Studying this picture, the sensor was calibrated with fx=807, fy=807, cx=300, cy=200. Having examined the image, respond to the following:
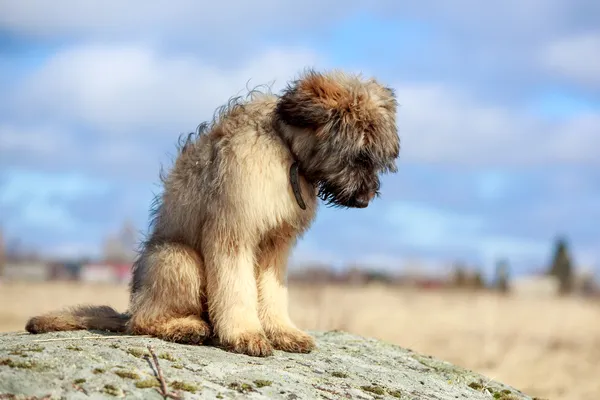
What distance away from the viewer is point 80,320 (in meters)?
7.61

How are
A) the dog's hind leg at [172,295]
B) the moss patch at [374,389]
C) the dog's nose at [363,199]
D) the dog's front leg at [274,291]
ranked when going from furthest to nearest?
the dog's front leg at [274,291], the dog's hind leg at [172,295], the dog's nose at [363,199], the moss patch at [374,389]

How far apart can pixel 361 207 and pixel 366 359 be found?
4.66 ft

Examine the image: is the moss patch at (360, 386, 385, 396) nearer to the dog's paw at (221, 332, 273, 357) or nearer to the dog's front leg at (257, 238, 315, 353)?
the dog's paw at (221, 332, 273, 357)

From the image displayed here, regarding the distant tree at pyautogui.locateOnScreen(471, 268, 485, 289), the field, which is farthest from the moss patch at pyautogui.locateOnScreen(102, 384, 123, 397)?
the distant tree at pyautogui.locateOnScreen(471, 268, 485, 289)

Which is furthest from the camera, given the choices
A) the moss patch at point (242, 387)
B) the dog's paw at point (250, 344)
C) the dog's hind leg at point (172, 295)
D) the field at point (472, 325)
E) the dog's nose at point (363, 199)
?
the field at point (472, 325)

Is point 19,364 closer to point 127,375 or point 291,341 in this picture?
point 127,375

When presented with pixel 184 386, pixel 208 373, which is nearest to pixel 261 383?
pixel 208 373

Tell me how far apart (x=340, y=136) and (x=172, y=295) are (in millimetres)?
2094

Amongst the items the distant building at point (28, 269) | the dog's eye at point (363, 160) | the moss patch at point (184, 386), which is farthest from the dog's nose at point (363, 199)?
the distant building at point (28, 269)

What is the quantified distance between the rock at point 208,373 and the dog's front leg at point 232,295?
250 mm

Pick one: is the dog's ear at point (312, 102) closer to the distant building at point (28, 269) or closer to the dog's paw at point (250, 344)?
the dog's paw at point (250, 344)

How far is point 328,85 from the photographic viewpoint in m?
7.11

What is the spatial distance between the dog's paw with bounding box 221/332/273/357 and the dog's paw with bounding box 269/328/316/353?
39cm

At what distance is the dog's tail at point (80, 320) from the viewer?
746 cm
